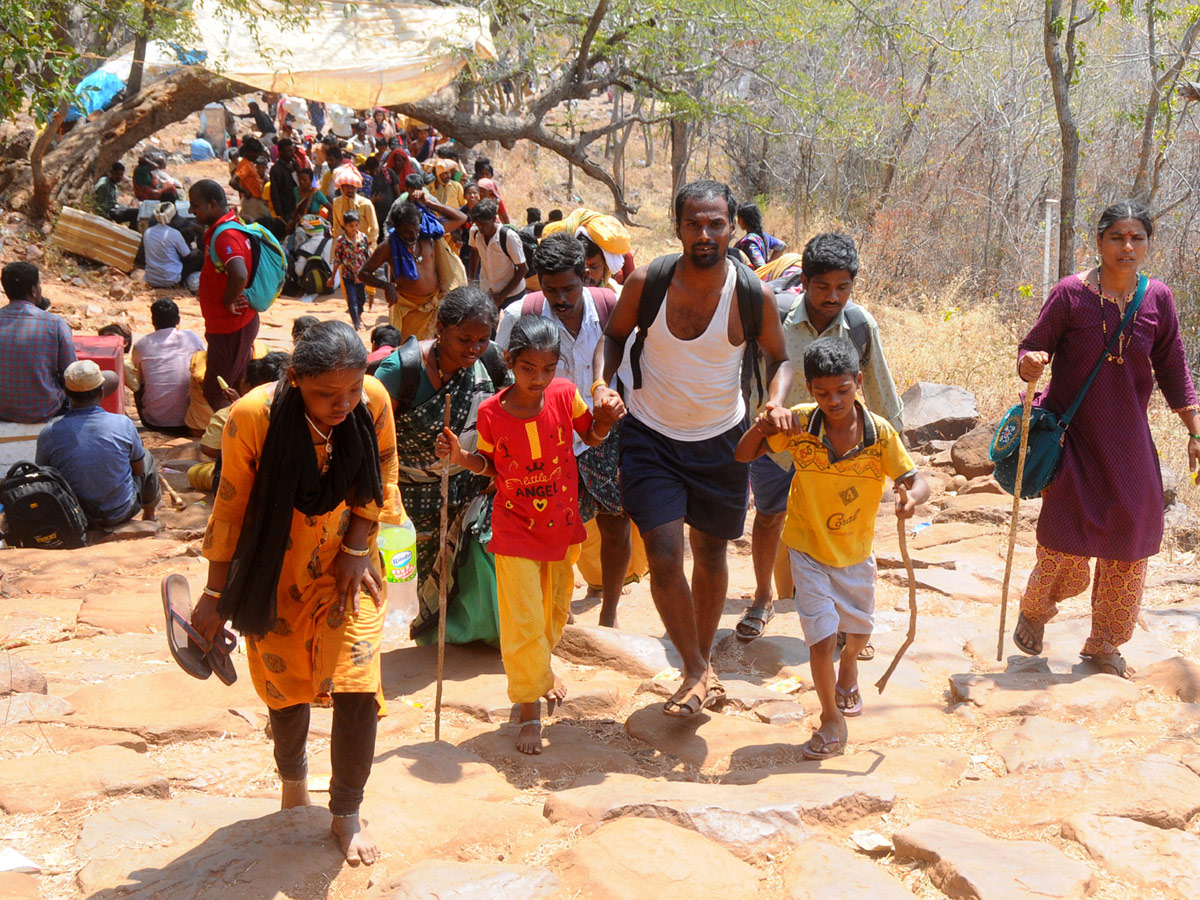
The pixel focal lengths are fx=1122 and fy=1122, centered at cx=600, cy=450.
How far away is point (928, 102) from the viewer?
1839 centimetres

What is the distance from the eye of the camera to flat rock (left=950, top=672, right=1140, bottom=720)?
426 centimetres

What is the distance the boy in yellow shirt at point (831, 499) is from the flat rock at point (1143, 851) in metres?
0.98

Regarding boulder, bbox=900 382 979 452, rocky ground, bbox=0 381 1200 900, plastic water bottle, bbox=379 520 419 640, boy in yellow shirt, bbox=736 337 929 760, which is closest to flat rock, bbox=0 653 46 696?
rocky ground, bbox=0 381 1200 900

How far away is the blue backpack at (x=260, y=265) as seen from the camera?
24.5ft

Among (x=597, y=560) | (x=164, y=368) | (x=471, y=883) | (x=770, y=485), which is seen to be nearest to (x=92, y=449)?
(x=164, y=368)

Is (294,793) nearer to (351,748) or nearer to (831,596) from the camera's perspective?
(351,748)

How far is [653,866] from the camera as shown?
9.47 feet

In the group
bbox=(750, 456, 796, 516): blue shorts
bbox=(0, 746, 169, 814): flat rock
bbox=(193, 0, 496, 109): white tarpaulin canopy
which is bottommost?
bbox=(0, 746, 169, 814): flat rock

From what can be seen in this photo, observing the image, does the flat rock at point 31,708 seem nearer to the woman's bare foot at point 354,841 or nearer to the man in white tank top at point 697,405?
the woman's bare foot at point 354,841

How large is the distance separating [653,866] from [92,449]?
17.8ft

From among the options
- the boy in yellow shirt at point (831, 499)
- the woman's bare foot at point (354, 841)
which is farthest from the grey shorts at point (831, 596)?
the woman's bare foot at point (354, 841)

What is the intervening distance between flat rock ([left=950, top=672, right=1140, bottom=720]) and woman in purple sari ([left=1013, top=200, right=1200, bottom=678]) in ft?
0.82

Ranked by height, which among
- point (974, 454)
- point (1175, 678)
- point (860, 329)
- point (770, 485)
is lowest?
point (1175, 678)

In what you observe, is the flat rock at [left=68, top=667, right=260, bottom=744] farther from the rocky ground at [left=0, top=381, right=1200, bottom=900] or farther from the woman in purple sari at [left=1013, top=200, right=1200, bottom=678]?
Result: the woman in purple sari at [left=1013, top=200, right=1200, bottom=678]
